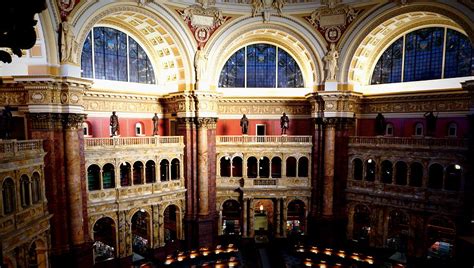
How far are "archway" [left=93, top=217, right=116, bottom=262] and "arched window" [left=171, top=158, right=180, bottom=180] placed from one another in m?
5.62

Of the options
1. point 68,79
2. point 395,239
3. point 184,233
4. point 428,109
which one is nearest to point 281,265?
point 184,233

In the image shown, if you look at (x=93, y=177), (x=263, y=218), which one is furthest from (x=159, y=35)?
(x=263, y=218)

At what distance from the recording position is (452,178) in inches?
847

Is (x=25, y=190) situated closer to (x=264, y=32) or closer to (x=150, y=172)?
(x=150, y=172)

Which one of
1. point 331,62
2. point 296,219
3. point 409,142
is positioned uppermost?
point 331,62

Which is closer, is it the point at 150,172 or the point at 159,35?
the point at 159,35

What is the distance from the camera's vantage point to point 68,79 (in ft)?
57.8

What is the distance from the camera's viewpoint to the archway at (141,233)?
78.3 feet

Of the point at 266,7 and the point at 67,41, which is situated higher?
the point at 266,7

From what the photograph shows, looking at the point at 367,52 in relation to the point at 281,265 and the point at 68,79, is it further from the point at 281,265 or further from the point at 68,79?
the point at 68,79

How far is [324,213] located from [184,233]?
11.3 metres

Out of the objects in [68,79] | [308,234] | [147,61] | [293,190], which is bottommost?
[308,234]

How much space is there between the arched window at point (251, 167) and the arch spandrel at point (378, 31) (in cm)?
1018

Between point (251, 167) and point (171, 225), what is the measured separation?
Result: 28.1 ft
